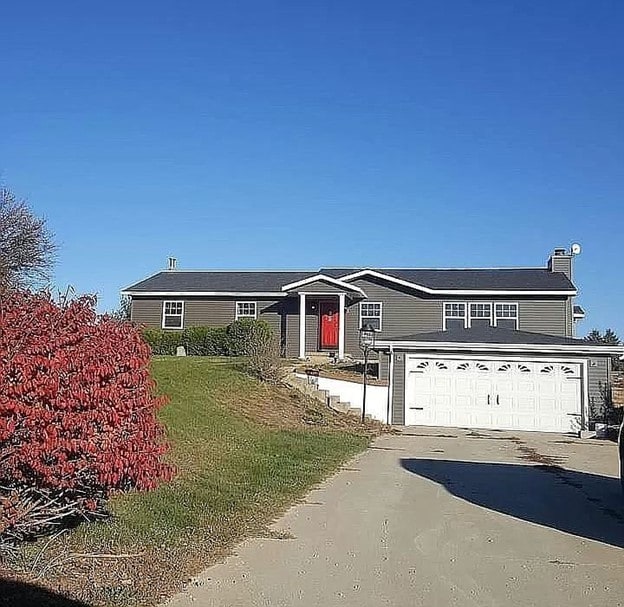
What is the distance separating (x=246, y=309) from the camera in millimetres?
33250

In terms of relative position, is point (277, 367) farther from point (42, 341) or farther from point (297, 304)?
point (42, 341)

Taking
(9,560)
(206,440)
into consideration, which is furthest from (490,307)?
(9,560)

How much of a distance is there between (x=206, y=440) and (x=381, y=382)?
449 inches

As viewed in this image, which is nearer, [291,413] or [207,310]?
[291,413]

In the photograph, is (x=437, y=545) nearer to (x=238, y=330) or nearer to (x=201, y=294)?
(x=238, y=330)

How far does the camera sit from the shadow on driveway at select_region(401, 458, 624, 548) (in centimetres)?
1000

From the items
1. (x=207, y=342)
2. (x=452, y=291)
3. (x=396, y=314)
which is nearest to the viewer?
(x=207, y=342)

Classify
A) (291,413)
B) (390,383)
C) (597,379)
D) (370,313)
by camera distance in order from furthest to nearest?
1. (370,313)
2. (390,383)
3. (597,379)
4. (291,413)

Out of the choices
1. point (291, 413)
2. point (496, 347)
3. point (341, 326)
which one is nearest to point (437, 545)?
point (291, 413)

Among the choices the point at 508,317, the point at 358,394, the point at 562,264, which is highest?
the point at 562,264

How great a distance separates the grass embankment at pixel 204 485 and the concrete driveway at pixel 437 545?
0.38 metres

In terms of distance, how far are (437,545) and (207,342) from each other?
23175mm

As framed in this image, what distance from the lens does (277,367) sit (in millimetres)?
23031

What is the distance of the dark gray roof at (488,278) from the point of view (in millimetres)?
31141
